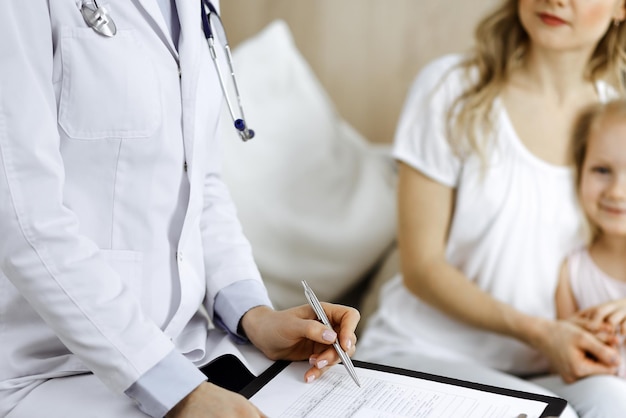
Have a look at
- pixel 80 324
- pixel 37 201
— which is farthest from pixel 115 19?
pixel 80 324

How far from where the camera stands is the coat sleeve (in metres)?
0.87

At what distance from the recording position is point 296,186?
2088 millimetres

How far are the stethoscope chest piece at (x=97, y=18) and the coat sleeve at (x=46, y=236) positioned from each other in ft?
0.15

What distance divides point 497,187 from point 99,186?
2.78 ft

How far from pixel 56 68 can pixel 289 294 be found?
1.23 metres

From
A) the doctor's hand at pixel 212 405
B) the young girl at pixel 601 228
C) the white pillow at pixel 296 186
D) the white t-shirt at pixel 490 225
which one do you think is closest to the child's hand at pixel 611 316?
the young girl at pixel 601 228

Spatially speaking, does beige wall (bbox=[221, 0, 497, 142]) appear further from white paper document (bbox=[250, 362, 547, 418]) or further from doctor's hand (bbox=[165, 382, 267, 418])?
doctor's hand (bbox=[165, 382, 267, 418])

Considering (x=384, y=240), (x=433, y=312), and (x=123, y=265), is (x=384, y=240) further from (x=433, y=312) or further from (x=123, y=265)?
(x=123, y=265)

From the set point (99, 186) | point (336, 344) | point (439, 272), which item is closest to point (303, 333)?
point (336, 344)

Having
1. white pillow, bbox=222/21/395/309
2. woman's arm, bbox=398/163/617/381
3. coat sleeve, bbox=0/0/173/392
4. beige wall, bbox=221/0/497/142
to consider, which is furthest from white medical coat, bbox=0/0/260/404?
beige wall, bbox=221/0/497/142

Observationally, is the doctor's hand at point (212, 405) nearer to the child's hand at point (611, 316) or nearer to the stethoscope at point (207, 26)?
the stethoscope at point (207, 26)

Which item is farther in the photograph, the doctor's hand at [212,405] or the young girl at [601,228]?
the young girl at [601,228]

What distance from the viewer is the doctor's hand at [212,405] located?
0.88 meters

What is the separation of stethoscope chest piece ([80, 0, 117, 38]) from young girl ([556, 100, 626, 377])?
Result: 952mm
